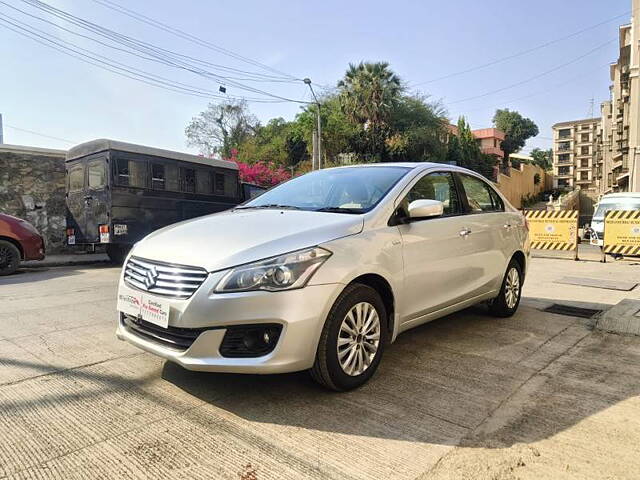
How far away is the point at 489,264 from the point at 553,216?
10474 mm

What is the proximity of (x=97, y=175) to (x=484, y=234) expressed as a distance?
28.8 ft

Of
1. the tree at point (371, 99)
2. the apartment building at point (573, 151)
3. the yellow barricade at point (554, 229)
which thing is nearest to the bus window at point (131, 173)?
the yellow barricade at point (554, 229)

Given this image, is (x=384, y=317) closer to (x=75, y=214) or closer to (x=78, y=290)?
(x=78, y=290)

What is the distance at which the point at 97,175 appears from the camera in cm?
1028

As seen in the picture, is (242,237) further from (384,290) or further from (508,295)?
(508,295)

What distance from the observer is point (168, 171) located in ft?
37.0

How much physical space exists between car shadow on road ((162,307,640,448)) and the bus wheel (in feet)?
27.0

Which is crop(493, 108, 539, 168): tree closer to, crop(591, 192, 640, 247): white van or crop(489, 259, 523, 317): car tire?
crop(591, 192, 640, 247): white van

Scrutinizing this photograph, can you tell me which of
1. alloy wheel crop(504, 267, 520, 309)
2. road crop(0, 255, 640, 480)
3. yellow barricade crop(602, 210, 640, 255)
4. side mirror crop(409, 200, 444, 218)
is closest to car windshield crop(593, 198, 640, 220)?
yellow barricade crop(602, 210, 640, 255)

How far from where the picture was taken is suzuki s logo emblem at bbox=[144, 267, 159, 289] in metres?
2.87

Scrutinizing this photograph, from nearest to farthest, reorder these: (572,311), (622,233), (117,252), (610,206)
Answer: (572,311)
(117,252)
(622,233)
(610,206)

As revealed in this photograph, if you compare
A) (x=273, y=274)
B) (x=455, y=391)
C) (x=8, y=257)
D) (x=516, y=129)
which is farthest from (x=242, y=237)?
(x=516, y=129)

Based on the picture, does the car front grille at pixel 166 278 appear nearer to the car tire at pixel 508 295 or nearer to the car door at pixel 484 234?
the car door at pixel 484 234

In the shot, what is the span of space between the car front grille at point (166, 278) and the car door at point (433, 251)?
1.49m
